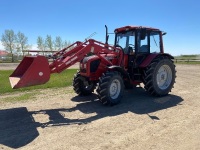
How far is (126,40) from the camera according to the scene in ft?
31.7

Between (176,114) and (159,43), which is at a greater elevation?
(159,43)

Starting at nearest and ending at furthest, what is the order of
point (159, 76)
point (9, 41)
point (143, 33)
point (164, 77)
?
point (143, 33) < point (159, 76) < point (164, 77) < point (9, 41)

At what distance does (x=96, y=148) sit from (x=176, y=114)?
3.23 metres

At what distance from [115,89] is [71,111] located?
5.57ft

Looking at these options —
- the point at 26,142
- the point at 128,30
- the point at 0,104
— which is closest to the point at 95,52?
the point at 128,30

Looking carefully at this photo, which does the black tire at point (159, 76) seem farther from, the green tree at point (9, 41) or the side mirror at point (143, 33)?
the green tree at point (9, 41)

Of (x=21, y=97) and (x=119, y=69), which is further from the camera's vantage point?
(x=21, y=97)

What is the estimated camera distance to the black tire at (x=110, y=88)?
7.86 m

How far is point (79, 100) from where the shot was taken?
9.04 m

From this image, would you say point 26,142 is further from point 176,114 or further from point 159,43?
point 159,43

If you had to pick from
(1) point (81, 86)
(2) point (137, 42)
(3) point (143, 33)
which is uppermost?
(3) point (143, 33)

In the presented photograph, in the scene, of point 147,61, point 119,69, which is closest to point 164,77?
point 147,61

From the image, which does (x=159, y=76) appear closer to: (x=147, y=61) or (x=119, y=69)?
(x=147, y=61)

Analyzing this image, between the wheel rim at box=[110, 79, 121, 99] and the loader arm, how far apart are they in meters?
0.83
